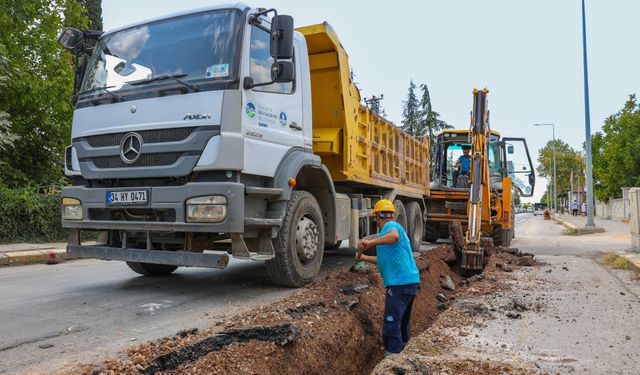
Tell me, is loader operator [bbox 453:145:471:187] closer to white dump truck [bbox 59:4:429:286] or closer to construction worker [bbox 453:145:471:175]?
construction worker [bbox 453:145:471:175]

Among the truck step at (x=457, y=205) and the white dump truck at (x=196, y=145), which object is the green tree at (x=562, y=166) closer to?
the truck step at (x=457, y=205)

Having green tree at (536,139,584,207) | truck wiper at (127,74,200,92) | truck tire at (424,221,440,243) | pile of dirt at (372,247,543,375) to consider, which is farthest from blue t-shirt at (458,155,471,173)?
green tree at (536,139,584,207)

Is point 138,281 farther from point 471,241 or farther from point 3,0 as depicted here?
point 3,0

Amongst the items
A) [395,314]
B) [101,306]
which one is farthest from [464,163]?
[101,306]

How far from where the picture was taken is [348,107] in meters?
7.32

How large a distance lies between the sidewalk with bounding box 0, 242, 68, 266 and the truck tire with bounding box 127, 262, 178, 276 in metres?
3.65

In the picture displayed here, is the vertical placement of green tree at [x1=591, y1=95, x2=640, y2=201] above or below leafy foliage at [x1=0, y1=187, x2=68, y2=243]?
above

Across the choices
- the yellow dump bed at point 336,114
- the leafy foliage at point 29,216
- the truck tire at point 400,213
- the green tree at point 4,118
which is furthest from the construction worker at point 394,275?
the green tree at point 4,118

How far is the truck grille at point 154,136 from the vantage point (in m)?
4.92

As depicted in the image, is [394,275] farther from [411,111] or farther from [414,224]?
[411,111]

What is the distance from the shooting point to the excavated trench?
3.34 metres

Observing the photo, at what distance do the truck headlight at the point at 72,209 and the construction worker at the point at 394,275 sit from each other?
316cm

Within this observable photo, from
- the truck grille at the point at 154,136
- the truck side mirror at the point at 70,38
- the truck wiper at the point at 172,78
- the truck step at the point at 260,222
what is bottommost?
the truck step at the point at 260,222

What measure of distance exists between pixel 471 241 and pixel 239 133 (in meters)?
4.89
